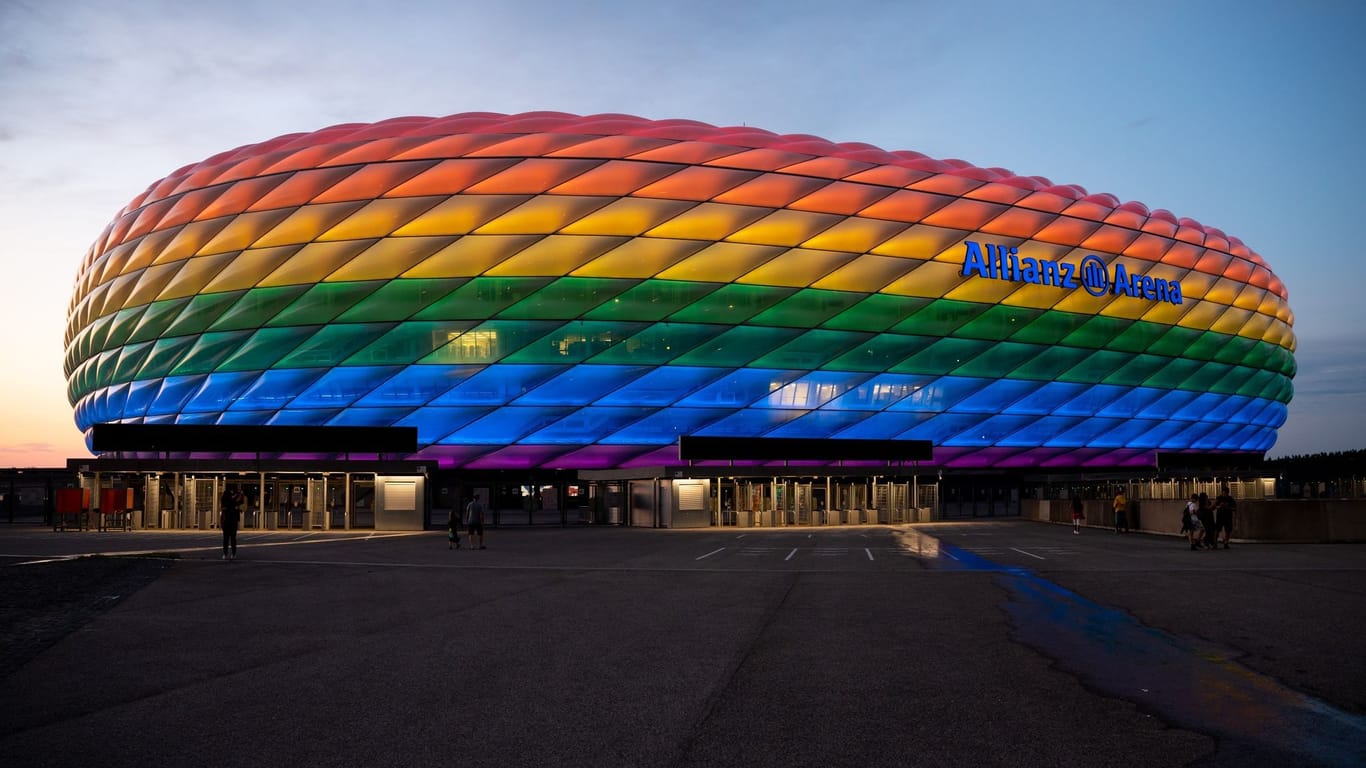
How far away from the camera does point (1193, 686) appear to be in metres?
7.55

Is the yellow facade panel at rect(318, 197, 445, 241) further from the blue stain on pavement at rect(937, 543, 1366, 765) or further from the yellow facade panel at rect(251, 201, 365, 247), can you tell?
the blue stain on pavement at rect(937, 543, 1366, 765)

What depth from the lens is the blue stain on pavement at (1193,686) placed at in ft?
19.3

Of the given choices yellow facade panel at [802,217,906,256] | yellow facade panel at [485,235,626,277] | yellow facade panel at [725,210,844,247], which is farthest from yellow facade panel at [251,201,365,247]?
yellow facade panel at [802,217,906,256]

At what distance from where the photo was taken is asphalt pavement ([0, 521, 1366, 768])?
19.3ft

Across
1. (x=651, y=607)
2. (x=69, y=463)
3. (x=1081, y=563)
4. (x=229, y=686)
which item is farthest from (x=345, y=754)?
(x=69, y=463)

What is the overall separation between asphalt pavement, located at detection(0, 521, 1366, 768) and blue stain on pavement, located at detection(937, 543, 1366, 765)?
0.11 feet

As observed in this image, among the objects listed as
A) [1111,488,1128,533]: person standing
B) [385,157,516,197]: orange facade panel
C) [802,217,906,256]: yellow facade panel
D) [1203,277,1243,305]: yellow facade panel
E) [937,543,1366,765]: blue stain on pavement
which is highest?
[385,157,516,197]: orange facade panel

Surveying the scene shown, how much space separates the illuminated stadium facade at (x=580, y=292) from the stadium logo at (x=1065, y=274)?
0.16 meters

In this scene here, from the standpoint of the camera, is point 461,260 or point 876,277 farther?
point 876,277

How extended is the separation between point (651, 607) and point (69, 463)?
31.1 m

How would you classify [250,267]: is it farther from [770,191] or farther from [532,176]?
[770,191]

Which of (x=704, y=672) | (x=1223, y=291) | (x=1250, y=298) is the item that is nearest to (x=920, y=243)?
(x=1223, y=291)

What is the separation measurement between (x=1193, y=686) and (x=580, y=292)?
35179 mm

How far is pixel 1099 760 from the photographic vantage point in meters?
5.56
